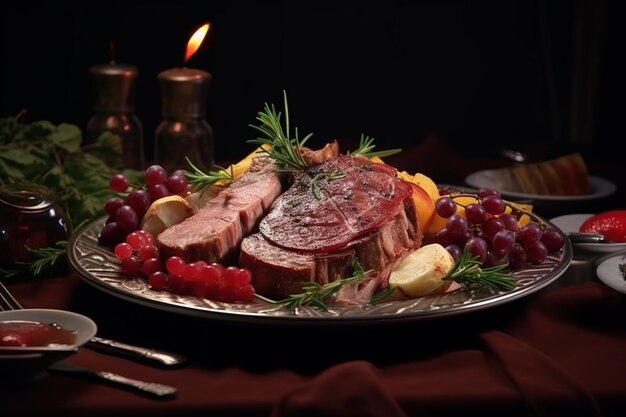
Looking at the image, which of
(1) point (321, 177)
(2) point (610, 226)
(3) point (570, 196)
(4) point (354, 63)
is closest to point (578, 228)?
(2) point (610, 226)

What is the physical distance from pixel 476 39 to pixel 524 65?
1.00 feet

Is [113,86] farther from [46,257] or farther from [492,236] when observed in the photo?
[492,236]

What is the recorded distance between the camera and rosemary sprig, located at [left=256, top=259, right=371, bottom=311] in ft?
6.15

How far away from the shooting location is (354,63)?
5.01m

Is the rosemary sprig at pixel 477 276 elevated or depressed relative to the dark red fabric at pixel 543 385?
elevated

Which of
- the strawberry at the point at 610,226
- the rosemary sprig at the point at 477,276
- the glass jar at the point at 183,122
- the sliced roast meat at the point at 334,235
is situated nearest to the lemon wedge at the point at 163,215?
the sliced roast meat at the point at 334,235

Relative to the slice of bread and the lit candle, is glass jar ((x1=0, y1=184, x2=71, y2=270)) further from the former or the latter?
the slice of bread

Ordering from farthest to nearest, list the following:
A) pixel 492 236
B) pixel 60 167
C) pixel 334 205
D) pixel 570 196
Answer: pixel 570 196 → pixel 60 167 → pixel 492 236 → pixel 334 205

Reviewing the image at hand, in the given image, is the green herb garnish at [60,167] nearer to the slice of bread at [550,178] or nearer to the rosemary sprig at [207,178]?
the rosemary sprig at [207,178]

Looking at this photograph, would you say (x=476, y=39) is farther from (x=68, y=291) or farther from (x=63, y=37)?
(x=68, y=291)

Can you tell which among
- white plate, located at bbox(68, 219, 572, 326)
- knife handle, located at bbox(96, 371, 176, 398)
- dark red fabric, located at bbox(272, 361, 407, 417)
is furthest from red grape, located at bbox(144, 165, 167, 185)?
dark red fabric, located at bbox(272, 361, 407, 417)

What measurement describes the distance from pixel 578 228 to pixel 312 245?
1152 millimetres

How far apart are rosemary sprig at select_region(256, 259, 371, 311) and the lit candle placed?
1.53 m

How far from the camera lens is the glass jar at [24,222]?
2357mm
